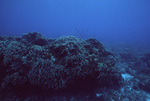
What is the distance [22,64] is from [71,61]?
87.5 inches

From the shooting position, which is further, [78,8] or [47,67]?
[78,8]

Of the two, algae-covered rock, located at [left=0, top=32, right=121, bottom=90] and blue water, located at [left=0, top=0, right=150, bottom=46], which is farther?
blue water, located at [left=0, top=0, right=150, bottom=46]

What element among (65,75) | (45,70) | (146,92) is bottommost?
(146,92)

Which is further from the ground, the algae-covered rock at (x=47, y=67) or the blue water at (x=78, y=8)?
the blue water at (x=78, y=8)

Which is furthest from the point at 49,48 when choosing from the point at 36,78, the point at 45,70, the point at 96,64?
the point at 96,64

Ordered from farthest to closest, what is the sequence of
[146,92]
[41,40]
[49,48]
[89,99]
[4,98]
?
1. [41,40]
2. [146,92]
3. [49,48]
4. [89,99]
5. [4,98]

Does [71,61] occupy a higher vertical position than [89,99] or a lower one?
higher

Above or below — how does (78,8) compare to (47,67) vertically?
above

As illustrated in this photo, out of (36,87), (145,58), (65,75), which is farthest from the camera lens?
(145,58)

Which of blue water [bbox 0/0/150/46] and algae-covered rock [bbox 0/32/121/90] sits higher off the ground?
blue water [bbox 0/0/150/46]

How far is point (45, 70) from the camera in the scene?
3.22 meters

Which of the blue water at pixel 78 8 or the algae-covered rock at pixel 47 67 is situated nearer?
the algae-covered rock at pixel 47 67

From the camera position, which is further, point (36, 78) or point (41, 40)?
point (41, 40)

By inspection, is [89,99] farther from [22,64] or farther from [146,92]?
[146,92]
